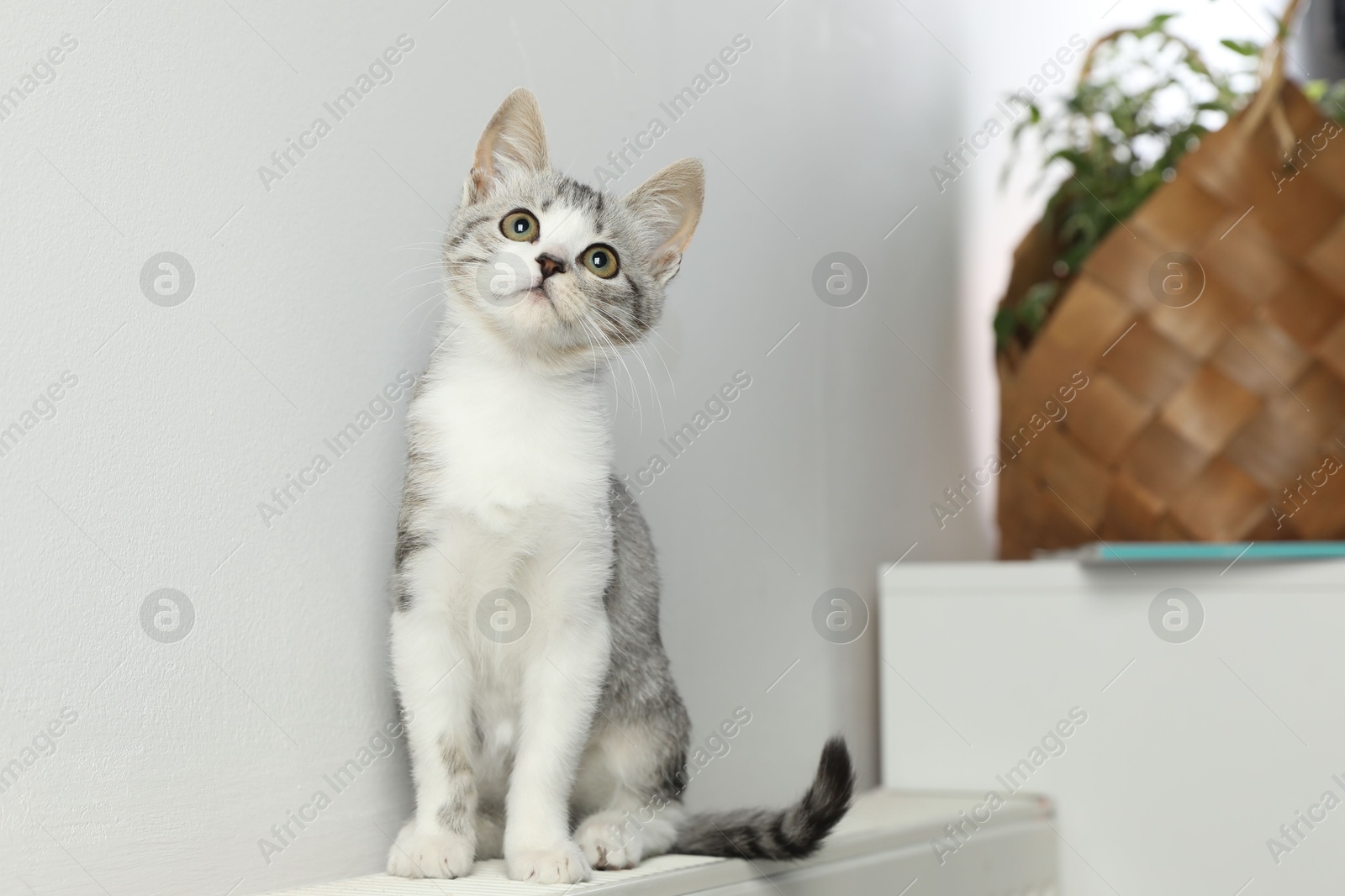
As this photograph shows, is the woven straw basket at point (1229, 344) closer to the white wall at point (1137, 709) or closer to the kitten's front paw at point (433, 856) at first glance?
the white wall at point (1137, 709)

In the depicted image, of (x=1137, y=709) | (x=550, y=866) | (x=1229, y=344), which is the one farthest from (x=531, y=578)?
(x=1229, y=344)

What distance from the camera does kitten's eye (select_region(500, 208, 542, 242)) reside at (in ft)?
3.20

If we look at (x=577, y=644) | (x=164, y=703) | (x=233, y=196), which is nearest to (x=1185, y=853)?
(x=577, y=644)

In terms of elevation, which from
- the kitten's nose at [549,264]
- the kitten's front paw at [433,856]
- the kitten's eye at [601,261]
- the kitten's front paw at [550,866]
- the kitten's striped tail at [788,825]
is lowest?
the kitten's front paw at [433,856]

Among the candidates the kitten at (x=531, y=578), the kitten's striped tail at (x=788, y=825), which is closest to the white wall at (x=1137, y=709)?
the kitten's striped tail at (x=788, y=825)

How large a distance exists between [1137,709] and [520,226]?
1.05m

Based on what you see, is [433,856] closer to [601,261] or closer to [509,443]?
[509,443]

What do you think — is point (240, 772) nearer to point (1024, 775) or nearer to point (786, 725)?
point (786, 725)

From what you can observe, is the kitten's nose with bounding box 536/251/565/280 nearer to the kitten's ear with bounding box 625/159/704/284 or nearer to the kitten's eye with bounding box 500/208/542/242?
the kitten's eye with bounding box 500/208/542/242

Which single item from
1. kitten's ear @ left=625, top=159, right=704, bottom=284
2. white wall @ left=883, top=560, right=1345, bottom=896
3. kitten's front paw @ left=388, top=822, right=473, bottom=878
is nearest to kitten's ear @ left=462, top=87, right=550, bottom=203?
kitten's ear @ left=625, top=159, right=704, bottom=284

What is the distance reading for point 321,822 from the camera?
943 millimetres

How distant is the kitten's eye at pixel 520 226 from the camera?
0.97 metres

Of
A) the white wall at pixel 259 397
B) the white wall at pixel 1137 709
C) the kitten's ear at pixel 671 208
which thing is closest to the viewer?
the white wall at pixel 259 397

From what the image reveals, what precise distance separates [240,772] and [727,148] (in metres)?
0.97
